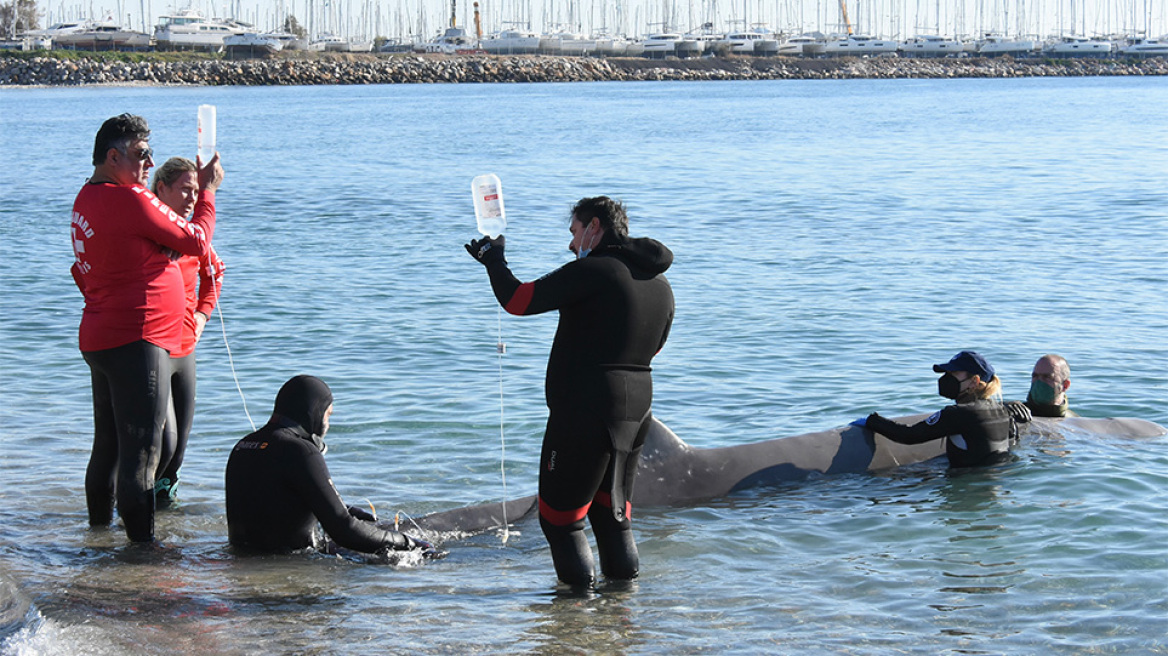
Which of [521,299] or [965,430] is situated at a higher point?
[521,299]

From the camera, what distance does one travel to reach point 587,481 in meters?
5.06

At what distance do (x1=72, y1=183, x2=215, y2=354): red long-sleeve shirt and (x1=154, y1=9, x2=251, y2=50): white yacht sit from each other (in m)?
117

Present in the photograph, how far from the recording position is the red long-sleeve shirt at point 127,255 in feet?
17.3

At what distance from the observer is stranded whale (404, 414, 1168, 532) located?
6.70m

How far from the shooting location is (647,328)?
500 centimetres

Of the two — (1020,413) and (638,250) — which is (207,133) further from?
(1020,413)

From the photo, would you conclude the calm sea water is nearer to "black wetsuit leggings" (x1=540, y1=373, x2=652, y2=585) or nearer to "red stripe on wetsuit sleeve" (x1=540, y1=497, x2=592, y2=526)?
"black wetsuit leggings" (x1=540, y1=373, x2=652, y2=585)

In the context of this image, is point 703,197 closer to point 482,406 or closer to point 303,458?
point 482,406

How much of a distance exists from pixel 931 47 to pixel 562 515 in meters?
147

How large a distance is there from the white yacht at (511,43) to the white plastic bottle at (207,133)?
13631 cm

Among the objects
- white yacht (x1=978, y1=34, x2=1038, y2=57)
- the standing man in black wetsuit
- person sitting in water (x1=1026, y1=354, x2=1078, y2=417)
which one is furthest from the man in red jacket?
white yacht (x1=978, y1=34, x2=1038, y2=57)

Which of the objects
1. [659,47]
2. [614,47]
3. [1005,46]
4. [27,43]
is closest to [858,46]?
[1005,46]

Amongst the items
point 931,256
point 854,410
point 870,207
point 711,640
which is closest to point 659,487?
point 711,640

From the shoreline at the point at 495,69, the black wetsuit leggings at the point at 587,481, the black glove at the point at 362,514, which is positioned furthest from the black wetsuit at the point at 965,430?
the shoreline at the point at 495,69
